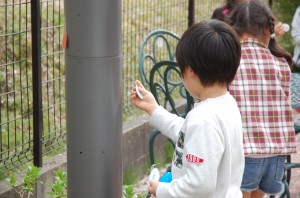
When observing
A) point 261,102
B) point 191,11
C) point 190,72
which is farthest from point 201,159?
point 191,11

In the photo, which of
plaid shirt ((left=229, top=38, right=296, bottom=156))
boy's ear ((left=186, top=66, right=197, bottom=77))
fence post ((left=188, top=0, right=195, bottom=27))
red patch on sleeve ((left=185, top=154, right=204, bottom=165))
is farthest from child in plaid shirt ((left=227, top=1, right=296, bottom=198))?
fence post ((left=188, top=0, right=195, bottom=27))

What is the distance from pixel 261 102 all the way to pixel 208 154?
1.32 meters

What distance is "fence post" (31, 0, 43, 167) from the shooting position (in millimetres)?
4293

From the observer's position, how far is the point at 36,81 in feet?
14.4

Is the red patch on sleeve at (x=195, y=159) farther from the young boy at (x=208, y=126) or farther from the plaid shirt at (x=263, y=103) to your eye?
the plaid shirt at (x=263, y=103)

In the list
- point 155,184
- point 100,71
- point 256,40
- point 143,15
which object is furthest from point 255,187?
point 143,15

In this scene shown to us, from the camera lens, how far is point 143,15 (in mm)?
6465

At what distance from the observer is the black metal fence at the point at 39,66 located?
4.38 m

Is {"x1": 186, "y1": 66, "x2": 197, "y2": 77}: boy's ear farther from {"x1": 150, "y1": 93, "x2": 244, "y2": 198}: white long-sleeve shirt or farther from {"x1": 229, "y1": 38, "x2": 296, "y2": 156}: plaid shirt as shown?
{"x1": 229, "y1": 38, "x2": 296, "y2": 156}: plaid shirt

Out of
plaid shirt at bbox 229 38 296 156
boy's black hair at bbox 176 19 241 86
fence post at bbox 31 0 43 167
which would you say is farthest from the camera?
fence post at bbox 31 0 43 167

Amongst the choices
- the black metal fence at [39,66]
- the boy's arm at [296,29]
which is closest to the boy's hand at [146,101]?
the black metal fence at [39,66]

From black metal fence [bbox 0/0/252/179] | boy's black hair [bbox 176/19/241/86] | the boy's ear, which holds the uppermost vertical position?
boy's black hair [bbox 176/19/241/86]

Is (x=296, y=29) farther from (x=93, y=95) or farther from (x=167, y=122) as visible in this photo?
(x=93, y=95)

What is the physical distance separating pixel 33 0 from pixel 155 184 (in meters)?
1.94
